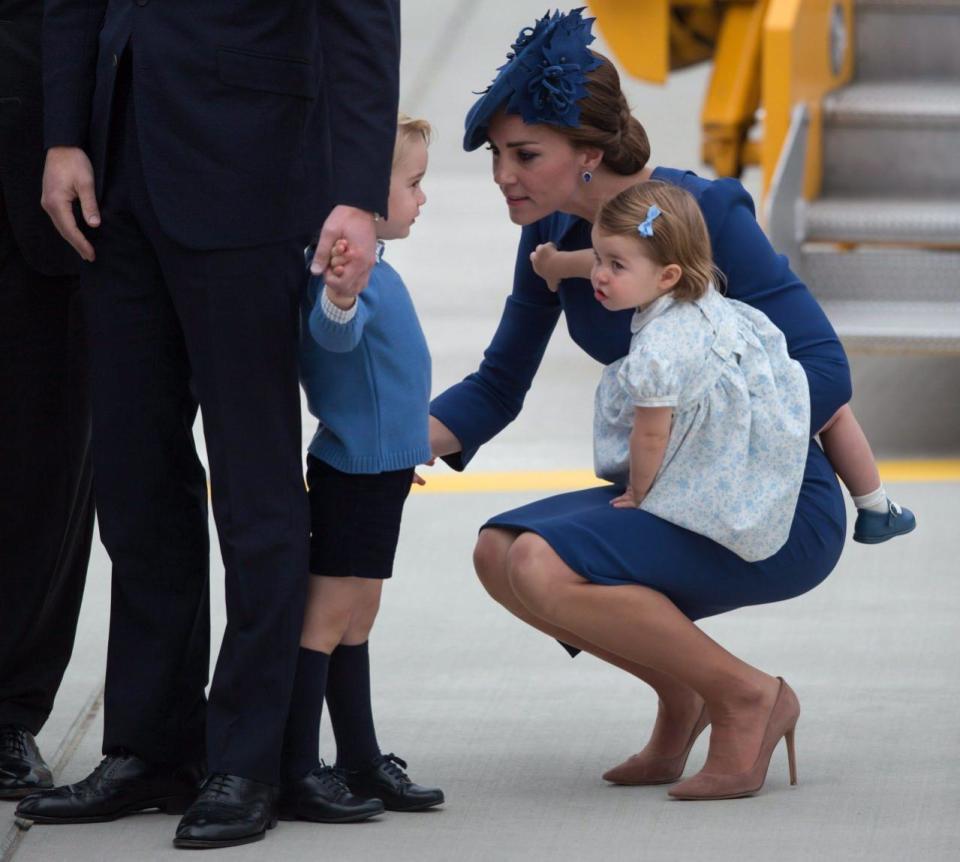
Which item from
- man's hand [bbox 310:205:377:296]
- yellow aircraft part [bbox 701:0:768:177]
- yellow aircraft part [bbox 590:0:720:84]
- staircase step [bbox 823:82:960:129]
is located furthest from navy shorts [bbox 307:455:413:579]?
yellow aircraft part [bbox 701:0:768:177]

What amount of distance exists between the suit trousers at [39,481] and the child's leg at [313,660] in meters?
0.53

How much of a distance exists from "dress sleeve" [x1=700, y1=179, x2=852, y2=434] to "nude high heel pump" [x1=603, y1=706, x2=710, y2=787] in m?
0.55

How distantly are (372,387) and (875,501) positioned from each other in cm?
88

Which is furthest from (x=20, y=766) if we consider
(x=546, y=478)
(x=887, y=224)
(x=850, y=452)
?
(x=887, y=224)

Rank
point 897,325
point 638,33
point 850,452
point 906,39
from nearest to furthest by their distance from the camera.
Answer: point 850,452, point 897,325, point 906,39, point 638,33

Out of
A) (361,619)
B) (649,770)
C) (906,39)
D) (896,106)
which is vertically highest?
(906,39)

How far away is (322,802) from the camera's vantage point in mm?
2762

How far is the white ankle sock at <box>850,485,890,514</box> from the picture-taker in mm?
3088

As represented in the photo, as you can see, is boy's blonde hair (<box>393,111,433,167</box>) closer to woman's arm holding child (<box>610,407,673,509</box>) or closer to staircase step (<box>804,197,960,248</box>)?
woman's arm holding child (<box>610,407,673,509</box>)

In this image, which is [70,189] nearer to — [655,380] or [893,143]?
[655,380]

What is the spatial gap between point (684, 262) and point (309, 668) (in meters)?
0.79

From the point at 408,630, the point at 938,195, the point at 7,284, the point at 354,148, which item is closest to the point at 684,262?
the point at 354,148

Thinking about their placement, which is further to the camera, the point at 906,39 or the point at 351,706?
the point at 906,39

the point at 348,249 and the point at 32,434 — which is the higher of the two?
the point at 348,249
